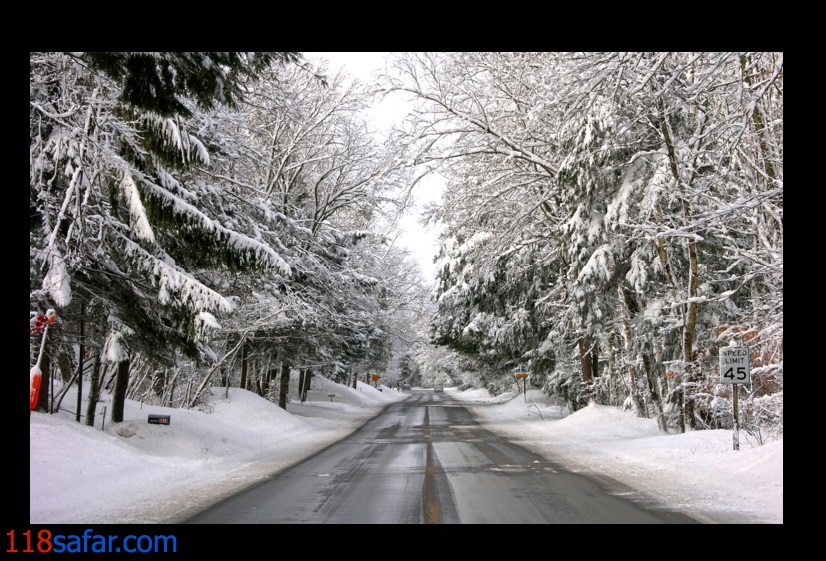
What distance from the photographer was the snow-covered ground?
26.9 ft

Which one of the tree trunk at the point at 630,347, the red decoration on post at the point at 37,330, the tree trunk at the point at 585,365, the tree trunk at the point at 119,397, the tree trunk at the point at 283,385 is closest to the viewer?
the red decoration on post at the point at 37,330

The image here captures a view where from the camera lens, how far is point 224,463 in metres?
13.5

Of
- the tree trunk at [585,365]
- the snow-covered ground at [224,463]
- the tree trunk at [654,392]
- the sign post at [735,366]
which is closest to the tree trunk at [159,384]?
the snow-covered ground at [224,463]

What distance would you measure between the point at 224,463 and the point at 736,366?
9.98 metres

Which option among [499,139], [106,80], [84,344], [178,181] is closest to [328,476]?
[84,344]

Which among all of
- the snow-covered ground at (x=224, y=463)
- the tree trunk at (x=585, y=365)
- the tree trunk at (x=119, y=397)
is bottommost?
the snow-covered ground at (x=224, y=463)

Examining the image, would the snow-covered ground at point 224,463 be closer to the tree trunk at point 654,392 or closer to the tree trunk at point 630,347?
the tree trunk at point 654,392

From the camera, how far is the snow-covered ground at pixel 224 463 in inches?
323

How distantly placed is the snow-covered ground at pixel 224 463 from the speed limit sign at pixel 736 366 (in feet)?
4.28

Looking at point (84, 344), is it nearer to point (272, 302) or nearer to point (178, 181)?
point (178, 181)

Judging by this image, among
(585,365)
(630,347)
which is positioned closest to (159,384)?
(585,365)

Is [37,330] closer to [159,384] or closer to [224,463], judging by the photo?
[224,463]

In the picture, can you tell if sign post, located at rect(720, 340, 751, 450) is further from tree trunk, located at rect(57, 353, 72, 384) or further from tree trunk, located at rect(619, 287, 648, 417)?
tree trunk, located at rect(57, 353, 72, 384)
